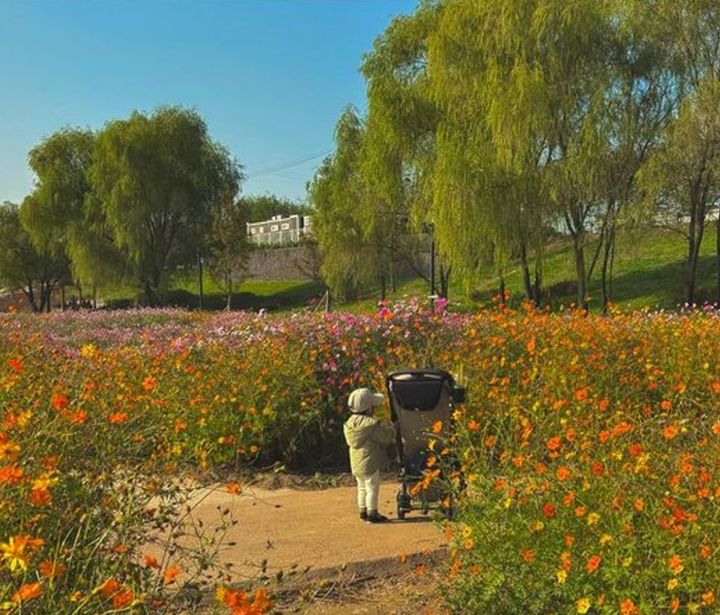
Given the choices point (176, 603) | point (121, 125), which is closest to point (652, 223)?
point (176, 603)

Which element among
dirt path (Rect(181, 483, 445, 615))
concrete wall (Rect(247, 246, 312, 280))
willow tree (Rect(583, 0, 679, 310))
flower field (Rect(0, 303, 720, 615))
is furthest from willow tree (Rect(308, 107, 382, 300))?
concrete wall (Rect(247, 246, 312, 280))

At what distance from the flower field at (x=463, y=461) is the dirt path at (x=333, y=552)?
15.6 inches

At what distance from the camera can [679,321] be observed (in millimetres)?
8414

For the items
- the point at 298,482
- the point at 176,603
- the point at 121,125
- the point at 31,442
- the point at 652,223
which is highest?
the point at 121,125

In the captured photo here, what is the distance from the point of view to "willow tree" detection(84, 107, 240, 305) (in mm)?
32188

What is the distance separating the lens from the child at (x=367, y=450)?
481 centimetres

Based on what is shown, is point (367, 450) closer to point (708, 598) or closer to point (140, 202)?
point (708, 598)

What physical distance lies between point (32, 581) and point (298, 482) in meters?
3.89

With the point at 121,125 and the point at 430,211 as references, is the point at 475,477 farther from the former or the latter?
the point at 121,125

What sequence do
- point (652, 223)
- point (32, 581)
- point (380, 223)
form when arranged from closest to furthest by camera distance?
point (32, 581) < point (652, 223) < point (380, 223)

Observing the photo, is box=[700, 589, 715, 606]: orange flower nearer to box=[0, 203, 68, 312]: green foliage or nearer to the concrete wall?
box=[0, 203, 68, 312]: green foliage

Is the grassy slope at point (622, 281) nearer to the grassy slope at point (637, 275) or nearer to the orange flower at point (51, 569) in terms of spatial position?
the grassy slope at point (637, 275)

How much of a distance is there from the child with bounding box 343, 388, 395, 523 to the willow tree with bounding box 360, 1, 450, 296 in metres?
16.3

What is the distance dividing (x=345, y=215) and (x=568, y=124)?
10.1 m
